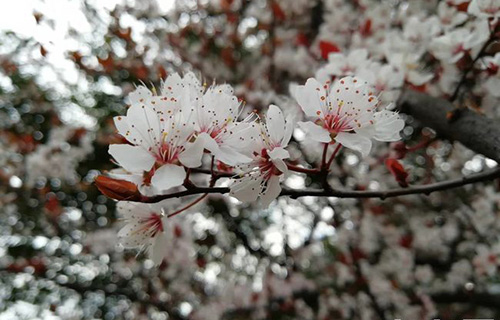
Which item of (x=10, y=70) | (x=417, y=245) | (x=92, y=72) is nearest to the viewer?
(x=92, y=72)

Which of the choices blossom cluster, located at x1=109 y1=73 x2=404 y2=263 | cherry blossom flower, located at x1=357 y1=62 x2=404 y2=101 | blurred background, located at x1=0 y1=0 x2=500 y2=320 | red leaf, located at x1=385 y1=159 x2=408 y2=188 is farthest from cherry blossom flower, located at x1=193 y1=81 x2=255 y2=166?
blurred background, located at x1=0 y1=0 x2=500 y2=320

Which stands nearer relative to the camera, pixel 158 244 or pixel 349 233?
pixel 158 244

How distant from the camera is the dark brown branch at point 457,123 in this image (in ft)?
2.92

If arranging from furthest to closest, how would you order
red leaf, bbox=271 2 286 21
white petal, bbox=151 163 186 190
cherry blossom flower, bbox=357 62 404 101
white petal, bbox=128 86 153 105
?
red leaf, bbox=271 2 286 21, cherry blossom flower, bbox=357 62 404 101, white petal, bbox=128 86 153 105, white petal, bbox=151 163 186 190

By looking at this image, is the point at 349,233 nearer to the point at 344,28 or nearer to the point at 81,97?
the point at 344,28

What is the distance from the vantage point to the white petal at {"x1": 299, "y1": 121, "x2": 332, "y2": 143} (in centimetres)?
67

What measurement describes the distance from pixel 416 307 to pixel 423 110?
2089 millimetres

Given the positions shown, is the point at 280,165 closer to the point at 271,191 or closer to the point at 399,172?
the point at 271,191

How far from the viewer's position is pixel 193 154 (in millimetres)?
657

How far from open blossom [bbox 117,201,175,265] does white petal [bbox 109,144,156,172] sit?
0.14 meters

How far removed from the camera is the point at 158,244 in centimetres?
83

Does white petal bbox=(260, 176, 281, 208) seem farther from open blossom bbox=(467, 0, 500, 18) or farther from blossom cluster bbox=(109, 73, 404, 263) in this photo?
open blossom bbox=(467, 0, 500, 18)

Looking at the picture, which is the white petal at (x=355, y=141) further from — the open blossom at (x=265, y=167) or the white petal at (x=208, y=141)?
the white petal at (x=208, y=141)

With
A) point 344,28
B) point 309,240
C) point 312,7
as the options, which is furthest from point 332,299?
point 312,7
